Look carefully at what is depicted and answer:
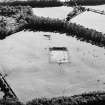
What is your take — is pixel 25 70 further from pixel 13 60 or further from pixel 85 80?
pixel 85 80

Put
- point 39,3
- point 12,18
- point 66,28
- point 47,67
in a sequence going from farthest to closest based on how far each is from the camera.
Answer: point 39,3
point 12,18
point 66,28
point 47,67

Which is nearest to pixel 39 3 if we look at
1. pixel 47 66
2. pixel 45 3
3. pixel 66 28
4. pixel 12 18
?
pixel 45 3

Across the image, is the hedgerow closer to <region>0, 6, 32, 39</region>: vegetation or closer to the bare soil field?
the bare soil field

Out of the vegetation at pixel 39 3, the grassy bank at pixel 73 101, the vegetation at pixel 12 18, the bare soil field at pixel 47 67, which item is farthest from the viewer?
the vegetation at pixel 39 3

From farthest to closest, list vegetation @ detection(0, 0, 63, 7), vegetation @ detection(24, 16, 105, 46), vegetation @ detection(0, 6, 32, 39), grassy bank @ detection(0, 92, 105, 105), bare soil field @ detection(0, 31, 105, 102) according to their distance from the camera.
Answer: vegetation @ detection(0, 0, 63, 7)
vegetation @ detection(0, 6, 32, 39)
vegetation @ detection(24, 16, 105, 46)
bare soil field @ detection(0, 31, 105, 102)
grassy bank @ detection(0, 92, 105, 105)

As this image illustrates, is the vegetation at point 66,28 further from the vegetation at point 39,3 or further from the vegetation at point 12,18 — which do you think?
the vegetation at point 39,3

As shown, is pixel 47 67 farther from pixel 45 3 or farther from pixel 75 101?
pixel 45 3

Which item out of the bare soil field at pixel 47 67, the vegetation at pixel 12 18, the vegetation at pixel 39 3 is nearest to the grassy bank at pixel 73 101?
the bare soil field at pixel 47 67

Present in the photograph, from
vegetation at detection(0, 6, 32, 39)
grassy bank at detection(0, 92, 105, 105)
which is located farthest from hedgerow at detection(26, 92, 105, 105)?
vegetation at detection(0, 6, 32, 39)
